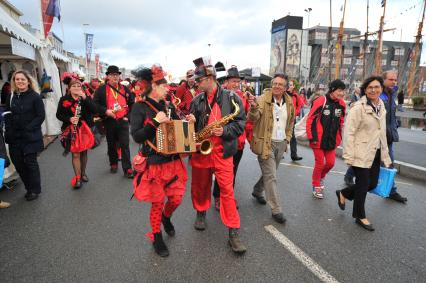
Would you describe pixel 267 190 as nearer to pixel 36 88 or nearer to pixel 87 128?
pixel 87 128

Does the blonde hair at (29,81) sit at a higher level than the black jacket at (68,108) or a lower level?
higher

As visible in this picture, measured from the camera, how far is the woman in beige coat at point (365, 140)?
3559 millimetres

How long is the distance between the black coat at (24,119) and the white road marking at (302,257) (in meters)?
3.81

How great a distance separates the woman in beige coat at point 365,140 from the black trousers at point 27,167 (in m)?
4.69

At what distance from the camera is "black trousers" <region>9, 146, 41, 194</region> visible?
172 inches

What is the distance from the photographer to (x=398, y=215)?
4.04 metres

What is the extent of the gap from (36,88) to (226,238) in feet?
12.5

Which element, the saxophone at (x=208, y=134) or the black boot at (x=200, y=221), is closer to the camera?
the saxophone at (x=208, y=134)

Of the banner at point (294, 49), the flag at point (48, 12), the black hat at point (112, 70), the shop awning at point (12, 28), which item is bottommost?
the black hat at point (112, 70)

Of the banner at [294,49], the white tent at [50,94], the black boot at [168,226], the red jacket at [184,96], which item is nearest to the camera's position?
the black boot at [168,226]

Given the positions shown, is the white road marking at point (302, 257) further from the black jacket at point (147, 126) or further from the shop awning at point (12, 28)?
the shop awning at point (12, 28)

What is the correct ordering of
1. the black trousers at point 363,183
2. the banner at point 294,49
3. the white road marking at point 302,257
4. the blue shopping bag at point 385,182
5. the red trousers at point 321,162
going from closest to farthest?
the white road marking at point 302,257 < the black trousers at point 363,183 < the blue shopping bag at point 385,182 < the red trousers at point 321,162 < the banner at point 294,49

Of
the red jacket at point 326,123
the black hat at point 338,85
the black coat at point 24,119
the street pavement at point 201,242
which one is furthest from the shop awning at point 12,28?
the black hat at point 338,85

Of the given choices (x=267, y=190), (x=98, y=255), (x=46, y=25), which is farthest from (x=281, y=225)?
(x=46, y=25)
